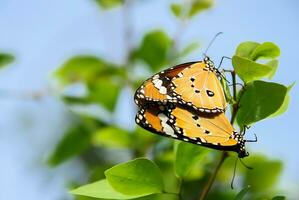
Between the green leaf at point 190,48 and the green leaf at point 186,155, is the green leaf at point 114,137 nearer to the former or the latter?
the green leaf at point 190,48

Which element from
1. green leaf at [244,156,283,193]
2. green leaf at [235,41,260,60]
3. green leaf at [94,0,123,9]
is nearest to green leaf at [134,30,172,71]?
green leaf at [94,0,123,9]

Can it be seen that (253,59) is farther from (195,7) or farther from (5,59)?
(5,59)

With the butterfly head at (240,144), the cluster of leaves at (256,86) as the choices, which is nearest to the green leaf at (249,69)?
the cluster of leaves at (256,86)

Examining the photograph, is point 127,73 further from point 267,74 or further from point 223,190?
point 267,74

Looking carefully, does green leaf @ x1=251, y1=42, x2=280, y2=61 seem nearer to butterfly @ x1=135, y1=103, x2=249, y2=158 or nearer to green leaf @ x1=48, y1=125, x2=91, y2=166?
butterfly @ x1=135, y1=103, x2=249, y2=158

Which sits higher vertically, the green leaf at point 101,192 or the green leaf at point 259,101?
the green leaf at point 259,101

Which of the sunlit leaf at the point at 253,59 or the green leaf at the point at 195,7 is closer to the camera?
the sunlit leaf at the point at 253,59
